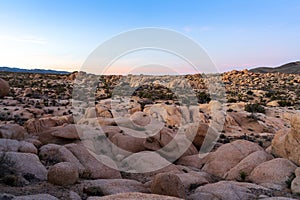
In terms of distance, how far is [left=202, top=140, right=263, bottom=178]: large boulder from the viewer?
38.5ft

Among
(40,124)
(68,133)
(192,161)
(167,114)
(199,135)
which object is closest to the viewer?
(192,161)

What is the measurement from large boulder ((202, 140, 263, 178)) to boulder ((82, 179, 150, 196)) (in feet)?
12.9

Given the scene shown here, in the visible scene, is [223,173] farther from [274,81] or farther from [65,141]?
[274,81]

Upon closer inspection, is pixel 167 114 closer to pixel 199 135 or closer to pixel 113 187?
pixel 199 135

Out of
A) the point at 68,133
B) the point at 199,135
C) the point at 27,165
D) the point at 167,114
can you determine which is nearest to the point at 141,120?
the point at 199,135

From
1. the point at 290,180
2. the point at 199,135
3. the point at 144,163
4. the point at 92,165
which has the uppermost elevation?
the point at 199,135

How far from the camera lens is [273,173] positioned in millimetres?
10023

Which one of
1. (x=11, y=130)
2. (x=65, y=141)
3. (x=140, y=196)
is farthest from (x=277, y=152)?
(x=11, y=130)

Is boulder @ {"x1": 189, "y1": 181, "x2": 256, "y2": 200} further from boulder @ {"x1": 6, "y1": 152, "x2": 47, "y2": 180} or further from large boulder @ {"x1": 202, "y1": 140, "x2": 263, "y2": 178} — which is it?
boulder @ {"x1": 6, "y1": 152, "x2": 47, "y2": 180}

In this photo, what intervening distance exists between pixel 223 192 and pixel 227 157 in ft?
13.6

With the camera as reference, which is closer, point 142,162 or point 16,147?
point 16,147

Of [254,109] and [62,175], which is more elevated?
[254,109]

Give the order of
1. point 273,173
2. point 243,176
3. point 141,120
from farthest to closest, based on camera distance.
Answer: point 141,120 < point 243,176 < point 273,173

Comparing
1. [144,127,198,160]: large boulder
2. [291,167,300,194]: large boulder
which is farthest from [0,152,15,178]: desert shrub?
[291,167,300,194]: large boulder
